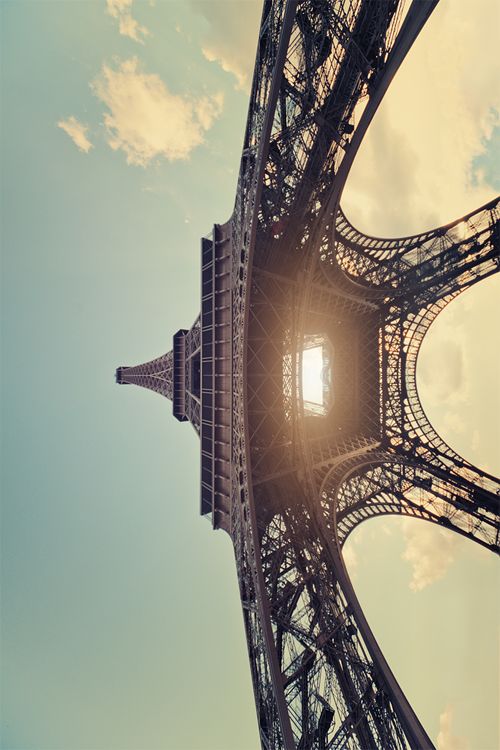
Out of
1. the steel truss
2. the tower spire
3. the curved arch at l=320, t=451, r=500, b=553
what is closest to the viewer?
the steel truss

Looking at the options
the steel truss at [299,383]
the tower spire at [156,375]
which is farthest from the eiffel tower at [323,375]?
the tower spire at [156,375]

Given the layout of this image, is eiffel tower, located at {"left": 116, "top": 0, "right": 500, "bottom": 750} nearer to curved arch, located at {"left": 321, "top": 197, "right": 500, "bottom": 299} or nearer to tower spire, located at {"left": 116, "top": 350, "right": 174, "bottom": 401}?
curved arch, located at {"left": 321, "top": 197, "right": 500, "bottom": 299}

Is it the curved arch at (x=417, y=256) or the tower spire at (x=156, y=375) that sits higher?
the curved arch at (x=417, y=256)

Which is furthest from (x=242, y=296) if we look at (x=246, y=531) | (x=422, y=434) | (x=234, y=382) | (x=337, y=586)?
(x=422, y=434)

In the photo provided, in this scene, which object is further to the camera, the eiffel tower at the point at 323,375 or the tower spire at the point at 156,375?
the tower spire at the point at 156,375

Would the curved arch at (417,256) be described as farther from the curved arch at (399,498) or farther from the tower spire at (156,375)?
the tower spire at (156,375)

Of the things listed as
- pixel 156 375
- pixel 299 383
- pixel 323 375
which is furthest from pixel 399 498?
pixel 156 375

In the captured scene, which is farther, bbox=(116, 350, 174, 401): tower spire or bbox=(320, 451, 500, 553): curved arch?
bbox=(116, 350, 174, 401): tower spire

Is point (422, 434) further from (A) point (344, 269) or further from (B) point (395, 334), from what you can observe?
(A) point (344, 269)

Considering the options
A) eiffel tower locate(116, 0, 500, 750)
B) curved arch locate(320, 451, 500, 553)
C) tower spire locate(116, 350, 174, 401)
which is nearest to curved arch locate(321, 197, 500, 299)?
eiffel tower locate(116, 0, 500, 750)
